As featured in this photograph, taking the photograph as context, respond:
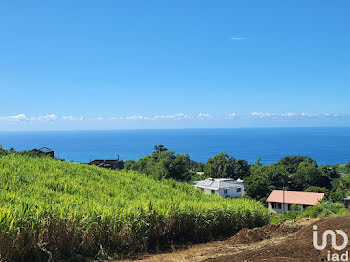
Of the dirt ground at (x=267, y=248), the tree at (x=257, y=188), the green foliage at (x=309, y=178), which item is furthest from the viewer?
the green foliage at (x=309, y=178)

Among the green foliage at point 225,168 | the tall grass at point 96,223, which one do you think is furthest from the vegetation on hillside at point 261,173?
the tall grass at point 96,223

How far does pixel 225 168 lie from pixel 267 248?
5562 centimetres

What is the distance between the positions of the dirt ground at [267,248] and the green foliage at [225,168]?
52980 mm

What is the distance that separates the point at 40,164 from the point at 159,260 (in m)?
9.77

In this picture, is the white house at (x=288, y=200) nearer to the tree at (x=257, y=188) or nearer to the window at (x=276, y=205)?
the window at (x=276, y=205)

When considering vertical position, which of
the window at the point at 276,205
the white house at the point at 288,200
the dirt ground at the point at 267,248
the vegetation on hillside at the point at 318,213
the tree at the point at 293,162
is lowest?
the window at the point at 276,205

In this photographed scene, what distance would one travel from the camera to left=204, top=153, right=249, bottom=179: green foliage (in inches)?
2360

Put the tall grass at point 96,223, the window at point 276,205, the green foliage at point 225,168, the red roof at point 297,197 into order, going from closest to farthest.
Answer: the tall grass at point 96,223 → the red roof at point 297,197 → the window at point 276,205 → the green foliage at point 225,168

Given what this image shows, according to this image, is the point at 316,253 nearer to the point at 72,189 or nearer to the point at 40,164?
the point at 72,189

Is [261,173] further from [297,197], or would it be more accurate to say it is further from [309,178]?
[297,197]

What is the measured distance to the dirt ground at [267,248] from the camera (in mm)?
4344

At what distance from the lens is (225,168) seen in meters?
59.5

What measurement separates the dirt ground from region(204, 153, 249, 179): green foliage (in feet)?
174

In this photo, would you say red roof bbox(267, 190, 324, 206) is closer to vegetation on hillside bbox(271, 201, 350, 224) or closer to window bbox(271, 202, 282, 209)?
window bbox(271, 202, 282, 209)
